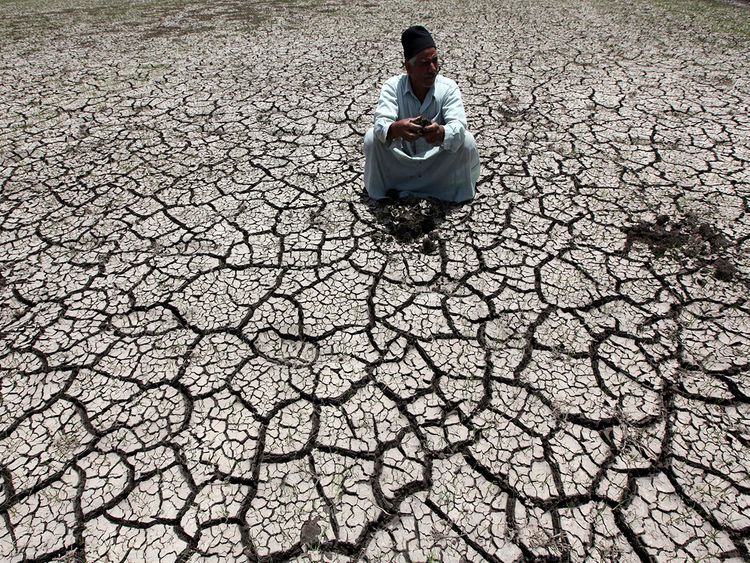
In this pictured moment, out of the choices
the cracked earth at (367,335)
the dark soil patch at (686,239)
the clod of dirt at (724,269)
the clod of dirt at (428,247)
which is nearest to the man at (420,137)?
the cracked earth at (367,335)

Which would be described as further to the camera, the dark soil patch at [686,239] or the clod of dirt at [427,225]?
the clod of dirt at [427,225]

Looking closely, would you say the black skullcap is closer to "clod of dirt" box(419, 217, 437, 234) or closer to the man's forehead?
the man's forehead

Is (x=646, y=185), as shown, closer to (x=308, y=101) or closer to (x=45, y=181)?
(x=308, y=101)

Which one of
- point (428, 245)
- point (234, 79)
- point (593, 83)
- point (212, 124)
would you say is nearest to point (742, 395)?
point (428, 245)

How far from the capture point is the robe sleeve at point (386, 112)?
119 inches

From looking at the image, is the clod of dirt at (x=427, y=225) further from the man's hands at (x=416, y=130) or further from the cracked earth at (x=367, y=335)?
the man's hands at (x=416, y=130)

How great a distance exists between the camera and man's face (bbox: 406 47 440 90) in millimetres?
2863

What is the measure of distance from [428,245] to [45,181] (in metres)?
3.19

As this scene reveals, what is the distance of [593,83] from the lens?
5.29 metres

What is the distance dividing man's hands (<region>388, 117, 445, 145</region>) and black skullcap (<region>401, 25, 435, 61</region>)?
0.40 meters

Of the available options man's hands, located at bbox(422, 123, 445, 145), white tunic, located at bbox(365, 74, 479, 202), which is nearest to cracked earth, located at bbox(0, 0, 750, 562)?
white tunic, located at bbox(365, 74, 479, 202)

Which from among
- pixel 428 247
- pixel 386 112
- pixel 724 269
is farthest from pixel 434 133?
pixel 724 269

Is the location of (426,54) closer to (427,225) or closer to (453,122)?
(453,122)

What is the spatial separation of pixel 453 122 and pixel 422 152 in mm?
378
